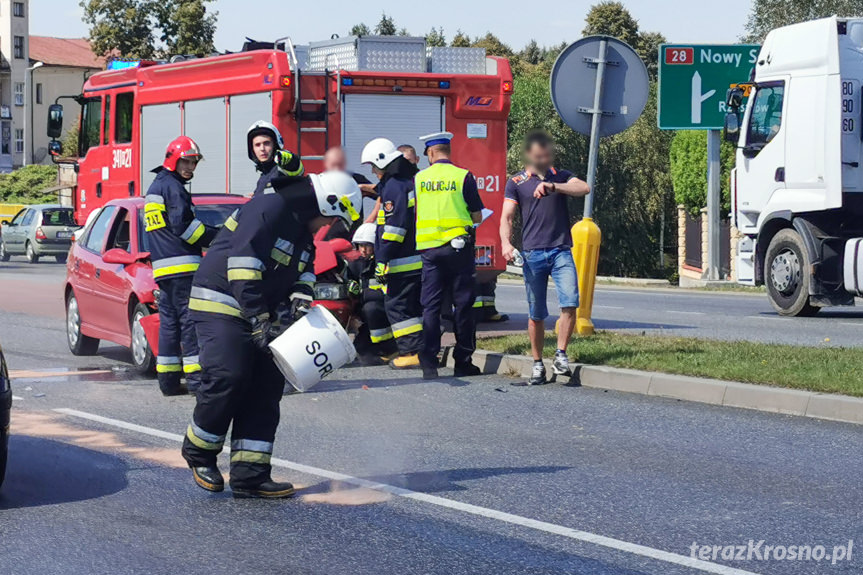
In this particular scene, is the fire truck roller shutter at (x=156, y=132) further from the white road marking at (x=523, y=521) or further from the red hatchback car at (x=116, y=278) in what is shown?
the white road marking at (x=523, y=521)

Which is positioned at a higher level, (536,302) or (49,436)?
(536,302)

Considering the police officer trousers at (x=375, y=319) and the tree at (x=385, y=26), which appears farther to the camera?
the tree at (x=385, y=26)

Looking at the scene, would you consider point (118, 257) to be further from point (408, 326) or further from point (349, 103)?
point (349, 103)

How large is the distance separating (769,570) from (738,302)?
15.9 meters

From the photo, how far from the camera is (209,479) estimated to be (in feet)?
22.6

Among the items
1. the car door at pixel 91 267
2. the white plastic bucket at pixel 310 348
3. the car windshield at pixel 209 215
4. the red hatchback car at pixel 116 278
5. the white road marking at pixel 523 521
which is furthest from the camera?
the car door at pixel 91 267

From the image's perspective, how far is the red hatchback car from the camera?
11588mm

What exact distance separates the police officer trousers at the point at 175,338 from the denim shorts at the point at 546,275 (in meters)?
2.72

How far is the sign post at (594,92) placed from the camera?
1220 centimetres

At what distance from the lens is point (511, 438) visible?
8.55m

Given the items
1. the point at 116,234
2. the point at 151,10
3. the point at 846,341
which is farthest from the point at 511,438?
the point at 151,10

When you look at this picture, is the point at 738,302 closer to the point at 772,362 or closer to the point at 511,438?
the point at 772,362

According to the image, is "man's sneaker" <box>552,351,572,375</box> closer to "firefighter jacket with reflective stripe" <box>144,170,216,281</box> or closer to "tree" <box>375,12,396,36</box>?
"firefighter jacket with reflective stripe" <box>144,170,216,281</box>
